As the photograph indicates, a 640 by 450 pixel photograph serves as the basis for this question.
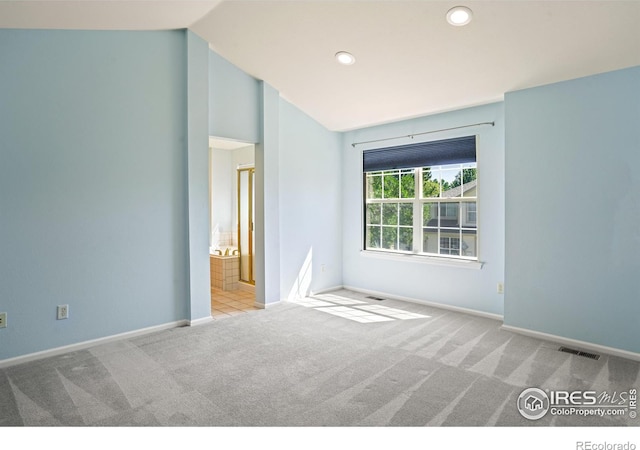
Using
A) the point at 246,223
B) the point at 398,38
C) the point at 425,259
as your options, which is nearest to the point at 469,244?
the point at 425,259

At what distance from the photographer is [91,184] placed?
3404 mm

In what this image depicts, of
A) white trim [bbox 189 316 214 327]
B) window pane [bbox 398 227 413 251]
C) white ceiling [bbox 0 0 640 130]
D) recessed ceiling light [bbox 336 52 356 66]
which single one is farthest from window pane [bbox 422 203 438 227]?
white trim [bbox 189 316 214 327]

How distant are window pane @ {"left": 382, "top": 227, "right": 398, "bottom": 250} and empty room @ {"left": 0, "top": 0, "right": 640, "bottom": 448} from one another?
1.50 feet

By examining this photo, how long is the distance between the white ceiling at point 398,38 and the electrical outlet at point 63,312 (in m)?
2.25

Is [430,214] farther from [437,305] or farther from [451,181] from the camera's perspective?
[437,305]

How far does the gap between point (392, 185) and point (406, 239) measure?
75 centimetres

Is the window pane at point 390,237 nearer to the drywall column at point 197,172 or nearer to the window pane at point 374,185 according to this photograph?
the window pane at point 374,185

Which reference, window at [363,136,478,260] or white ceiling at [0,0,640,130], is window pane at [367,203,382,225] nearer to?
window at [363,136,478,260]

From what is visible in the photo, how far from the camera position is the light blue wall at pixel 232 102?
427 centimetres

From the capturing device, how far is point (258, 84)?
465cm

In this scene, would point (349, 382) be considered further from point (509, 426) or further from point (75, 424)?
point (75, 424)

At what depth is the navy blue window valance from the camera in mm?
4434

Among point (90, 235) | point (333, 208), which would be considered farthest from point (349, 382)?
point (333, 208)
